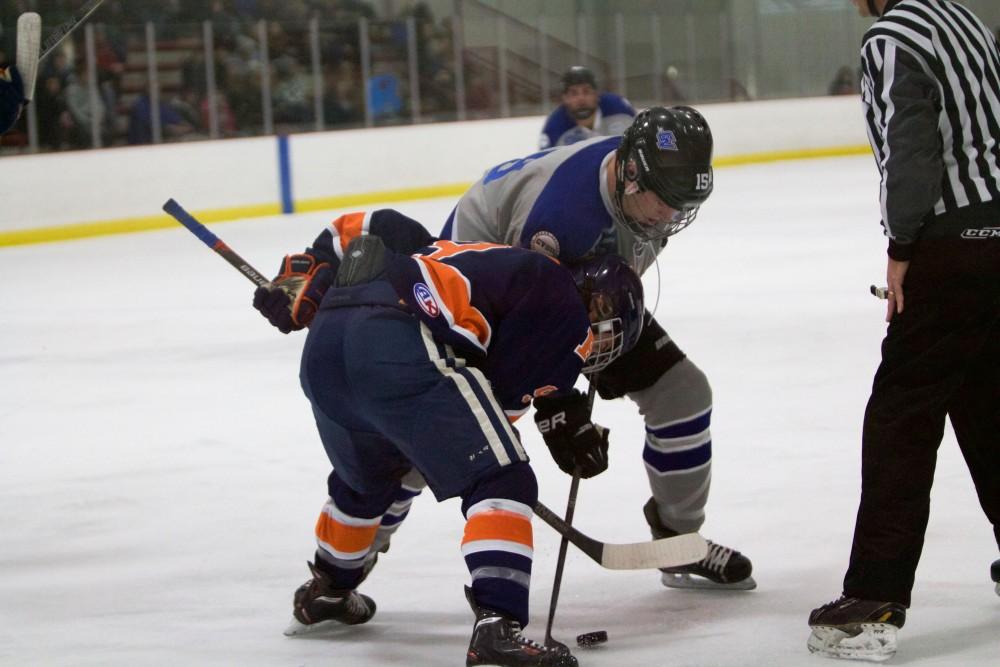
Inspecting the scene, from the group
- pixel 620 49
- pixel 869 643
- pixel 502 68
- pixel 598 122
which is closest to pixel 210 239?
pixel 869 643

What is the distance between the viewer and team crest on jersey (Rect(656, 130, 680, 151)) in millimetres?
2422

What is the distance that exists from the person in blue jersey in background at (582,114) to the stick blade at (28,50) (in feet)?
11.1

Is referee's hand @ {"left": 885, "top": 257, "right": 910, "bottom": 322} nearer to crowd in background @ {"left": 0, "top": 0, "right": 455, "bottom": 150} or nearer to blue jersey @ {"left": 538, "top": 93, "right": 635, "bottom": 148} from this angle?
blue jersey @ {"left": 538, "top": 93, "right": 635, "bottom": 148}

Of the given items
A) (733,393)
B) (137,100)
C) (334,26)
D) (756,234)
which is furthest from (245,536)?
(334,26)

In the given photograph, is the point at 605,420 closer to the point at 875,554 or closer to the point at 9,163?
the point at 875,554

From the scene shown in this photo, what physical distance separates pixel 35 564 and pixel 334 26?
896 cm

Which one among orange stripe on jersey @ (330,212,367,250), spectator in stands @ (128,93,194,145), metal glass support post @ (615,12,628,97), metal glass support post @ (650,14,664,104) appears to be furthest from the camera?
metal glass support post @ (650,14,664,104)

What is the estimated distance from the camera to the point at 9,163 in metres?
9.12

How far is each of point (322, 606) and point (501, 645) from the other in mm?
512

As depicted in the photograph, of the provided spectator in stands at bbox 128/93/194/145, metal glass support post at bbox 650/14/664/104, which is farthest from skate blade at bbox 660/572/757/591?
metal glass support post at bbox 650/14/664/104

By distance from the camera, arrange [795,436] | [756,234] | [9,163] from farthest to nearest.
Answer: [9,163] → [756,234] → [795,436]

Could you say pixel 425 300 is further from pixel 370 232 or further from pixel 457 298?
pixel 370 232

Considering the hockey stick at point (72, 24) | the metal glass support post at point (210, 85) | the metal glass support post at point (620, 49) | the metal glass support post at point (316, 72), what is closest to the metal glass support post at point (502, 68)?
the metal glass support post at point (620, 49)

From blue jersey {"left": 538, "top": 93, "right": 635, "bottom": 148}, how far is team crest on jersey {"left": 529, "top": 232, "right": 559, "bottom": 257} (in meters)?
4.56
